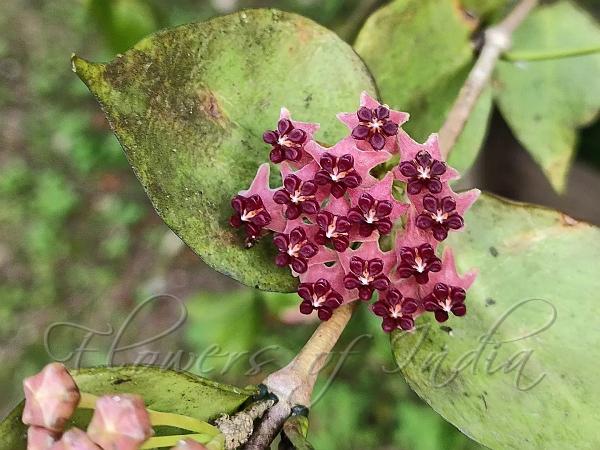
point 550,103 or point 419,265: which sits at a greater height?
point 419,265

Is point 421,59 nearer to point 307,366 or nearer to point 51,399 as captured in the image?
point 307,366

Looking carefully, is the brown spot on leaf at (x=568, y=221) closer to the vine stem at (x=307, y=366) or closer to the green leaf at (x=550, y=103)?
the vine stem at (x=307, y=366)

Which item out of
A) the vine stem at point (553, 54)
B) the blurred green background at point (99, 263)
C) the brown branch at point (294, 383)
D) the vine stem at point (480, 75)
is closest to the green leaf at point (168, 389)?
the brown branch at point (294, 383)

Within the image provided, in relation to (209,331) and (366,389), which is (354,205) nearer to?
(209,331)

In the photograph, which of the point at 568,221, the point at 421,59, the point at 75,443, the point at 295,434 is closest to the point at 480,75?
the point at 421,59

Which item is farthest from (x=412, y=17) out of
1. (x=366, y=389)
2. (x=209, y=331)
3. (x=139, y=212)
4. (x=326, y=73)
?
(x=139, y=212)

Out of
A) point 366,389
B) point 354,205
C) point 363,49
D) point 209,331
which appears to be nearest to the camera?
point 354,205
